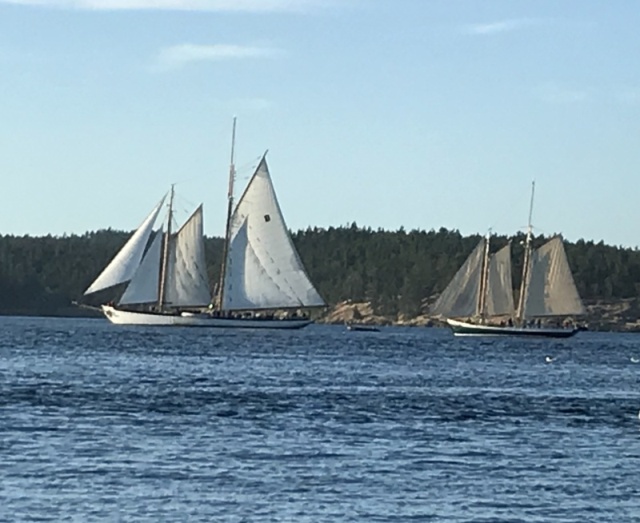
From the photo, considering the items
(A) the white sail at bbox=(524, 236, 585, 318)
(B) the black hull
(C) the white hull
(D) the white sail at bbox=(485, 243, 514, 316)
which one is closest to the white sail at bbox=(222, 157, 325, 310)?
(C) the white hull

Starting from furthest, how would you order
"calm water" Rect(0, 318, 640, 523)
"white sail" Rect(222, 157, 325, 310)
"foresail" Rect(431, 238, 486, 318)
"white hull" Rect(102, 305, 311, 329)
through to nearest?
"foresail" Rect(431, 238, 486, 318) < "white hull" Rect(102, 305, 311, 329) < "white sail" Rect(222, 157, 325, 310) < "calm water" Rect(0, 318, 640, 523)

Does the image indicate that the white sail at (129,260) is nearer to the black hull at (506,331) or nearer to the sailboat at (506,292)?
the sailboat at (506,292)

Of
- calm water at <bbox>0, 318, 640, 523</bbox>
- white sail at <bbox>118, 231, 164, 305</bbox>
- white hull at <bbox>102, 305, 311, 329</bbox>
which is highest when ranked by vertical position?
white sail at <bbox>118, 231, 164, 305</bbox>

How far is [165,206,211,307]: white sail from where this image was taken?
131m

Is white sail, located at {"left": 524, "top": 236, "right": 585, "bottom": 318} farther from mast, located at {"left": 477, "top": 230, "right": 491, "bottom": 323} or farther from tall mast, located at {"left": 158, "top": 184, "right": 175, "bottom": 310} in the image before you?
tall mast, located at {"left": 158, "top": 184, "right": 175, "bottom": 310}

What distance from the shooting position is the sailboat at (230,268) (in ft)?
416

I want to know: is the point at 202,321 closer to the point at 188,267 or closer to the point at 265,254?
the point at 188,267

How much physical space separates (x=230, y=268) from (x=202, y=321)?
340 inches

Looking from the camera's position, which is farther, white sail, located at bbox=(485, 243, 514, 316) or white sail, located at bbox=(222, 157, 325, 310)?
white sail, located at bbox=(485, 243, 514, 316)

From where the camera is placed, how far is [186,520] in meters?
30.7

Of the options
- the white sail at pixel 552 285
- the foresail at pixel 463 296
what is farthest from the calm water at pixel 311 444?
the foresail at pixel 463 296

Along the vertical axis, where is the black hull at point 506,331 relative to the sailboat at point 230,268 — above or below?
Answer: below

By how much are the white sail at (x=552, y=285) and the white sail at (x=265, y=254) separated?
64.5ft

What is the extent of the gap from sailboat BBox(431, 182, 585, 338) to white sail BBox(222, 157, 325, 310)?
16416 millimetres
